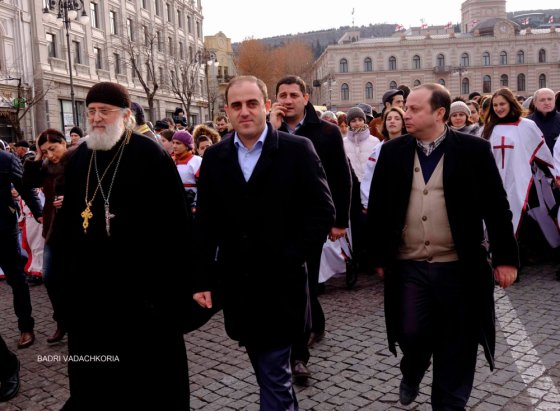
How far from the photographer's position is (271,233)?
321cm

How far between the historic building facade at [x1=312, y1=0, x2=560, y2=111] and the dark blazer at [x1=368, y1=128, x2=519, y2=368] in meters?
85.5

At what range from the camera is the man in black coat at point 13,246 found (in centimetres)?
562

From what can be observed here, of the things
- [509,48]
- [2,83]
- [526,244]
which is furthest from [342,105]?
[526,244]


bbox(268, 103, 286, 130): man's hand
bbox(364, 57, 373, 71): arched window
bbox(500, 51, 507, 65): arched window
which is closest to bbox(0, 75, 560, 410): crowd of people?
bbox(268, 103, 286, 130): man's hand

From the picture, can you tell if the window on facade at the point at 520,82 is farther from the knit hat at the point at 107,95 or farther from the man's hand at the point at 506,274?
the knit hat at the point at 107,95

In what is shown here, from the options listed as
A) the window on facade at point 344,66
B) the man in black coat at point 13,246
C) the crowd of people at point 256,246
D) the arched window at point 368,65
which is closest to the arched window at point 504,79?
the arched window at point 368,65

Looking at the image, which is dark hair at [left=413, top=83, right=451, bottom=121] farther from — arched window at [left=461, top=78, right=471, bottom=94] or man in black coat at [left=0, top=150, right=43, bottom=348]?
arched window at [left=461, top=78, right=471, bottom=94]

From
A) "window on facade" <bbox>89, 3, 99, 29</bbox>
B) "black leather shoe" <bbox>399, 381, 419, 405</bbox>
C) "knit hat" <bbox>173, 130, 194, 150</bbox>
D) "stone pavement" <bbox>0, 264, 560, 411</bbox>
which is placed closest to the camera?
"black leather shoe" <bbox>399, 381, 419, 405</bbox>

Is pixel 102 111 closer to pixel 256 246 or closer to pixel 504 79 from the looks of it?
pixel 256 246

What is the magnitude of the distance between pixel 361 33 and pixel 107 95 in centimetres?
14373

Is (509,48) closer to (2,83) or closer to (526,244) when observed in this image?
(2,83)

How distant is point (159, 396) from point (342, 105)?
8707 centimetres

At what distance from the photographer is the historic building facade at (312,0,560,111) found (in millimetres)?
88125

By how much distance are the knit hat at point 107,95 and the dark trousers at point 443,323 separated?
2046 mm
